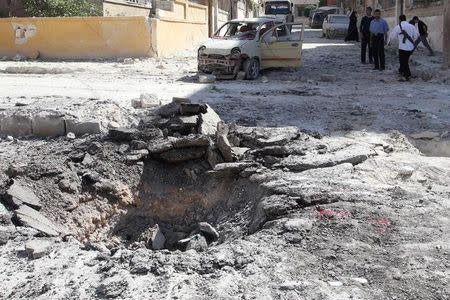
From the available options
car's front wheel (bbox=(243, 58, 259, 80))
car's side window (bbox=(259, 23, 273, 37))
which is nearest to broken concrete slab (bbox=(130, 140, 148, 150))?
car's front wheel (bbox=(243, 58, 259, 80))

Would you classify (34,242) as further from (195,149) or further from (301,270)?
(195,149)

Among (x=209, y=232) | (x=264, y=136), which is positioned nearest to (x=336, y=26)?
A: (x=264, y=136)

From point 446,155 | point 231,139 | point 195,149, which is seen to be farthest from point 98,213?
point 446,155

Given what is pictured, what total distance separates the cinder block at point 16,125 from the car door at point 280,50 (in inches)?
330

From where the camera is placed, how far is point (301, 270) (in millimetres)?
3996

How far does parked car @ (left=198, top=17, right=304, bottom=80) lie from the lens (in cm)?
1425

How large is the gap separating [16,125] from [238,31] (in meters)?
8.48

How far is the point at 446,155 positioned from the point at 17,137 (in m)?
6.38

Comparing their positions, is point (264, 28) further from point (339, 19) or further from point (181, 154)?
point (339, 19)

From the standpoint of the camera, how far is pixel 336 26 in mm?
33781

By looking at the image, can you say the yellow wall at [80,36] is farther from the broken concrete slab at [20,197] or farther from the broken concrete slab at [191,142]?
the broken concrete slab at [20,197]

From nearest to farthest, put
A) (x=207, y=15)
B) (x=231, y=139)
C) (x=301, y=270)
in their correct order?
(x=301, y=270) < (x=231, y=139) < (x=207, y=15)

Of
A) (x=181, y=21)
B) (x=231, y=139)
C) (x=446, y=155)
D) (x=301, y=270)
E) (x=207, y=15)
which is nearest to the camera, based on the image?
(x=301, y=270)

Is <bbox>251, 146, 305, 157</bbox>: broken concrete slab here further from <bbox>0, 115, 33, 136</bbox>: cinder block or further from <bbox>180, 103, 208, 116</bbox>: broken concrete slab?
<bbox>0, 115, 33, 136</bbox>: cinder block
